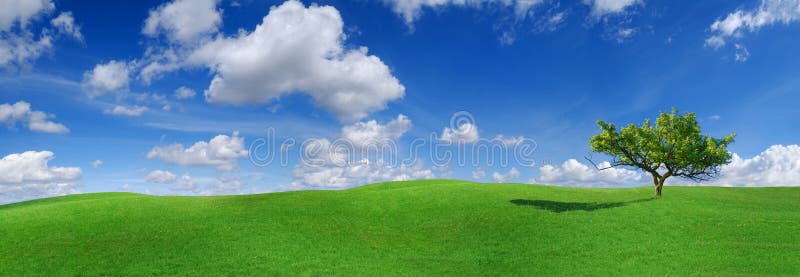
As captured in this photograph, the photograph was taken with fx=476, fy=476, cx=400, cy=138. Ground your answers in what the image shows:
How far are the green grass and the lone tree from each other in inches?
244

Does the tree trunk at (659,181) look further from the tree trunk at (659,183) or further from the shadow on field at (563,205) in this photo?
the shadow on field at (563,205)

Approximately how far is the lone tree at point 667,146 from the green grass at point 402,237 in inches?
244

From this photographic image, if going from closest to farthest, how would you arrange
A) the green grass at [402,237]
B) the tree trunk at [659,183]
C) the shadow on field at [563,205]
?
the green grass at [402,237] → the shadow on field at [563,205] → the tree trunk at [659,183]

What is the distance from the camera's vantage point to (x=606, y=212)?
4781cm

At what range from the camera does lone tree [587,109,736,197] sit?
56.2m

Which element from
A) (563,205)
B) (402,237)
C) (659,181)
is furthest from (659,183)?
(402,237)

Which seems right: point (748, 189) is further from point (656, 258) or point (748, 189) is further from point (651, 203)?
point (656, 258)

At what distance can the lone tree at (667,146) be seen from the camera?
5622 cm

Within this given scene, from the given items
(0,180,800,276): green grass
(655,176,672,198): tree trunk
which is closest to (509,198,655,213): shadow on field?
(0,180,800,276): green grass

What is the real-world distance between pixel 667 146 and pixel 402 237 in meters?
36.8

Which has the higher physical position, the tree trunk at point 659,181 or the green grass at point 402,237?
the tree trunk at point 659,181

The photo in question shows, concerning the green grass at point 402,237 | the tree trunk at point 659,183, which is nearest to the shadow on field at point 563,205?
the green grass at point 402,237

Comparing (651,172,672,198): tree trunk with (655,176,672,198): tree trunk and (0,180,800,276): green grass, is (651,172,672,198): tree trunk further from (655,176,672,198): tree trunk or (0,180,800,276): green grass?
(0,180,800,276): green grass

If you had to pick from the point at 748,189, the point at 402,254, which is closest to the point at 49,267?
the point at 402,254
